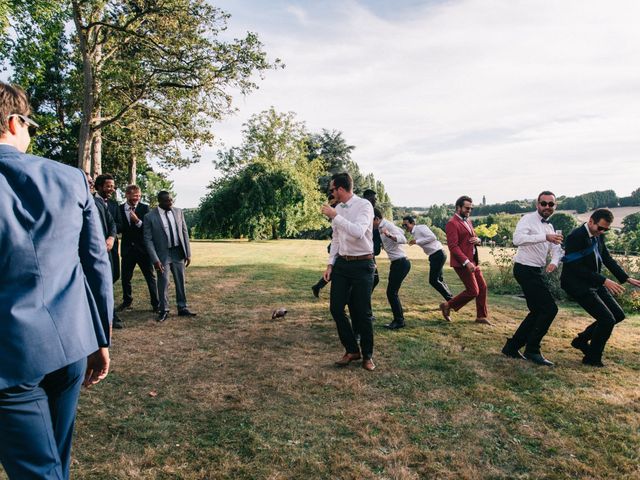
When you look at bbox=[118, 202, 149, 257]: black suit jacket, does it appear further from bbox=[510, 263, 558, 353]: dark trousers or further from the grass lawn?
bbox=[510, 263, 558, 353]: dark trousers

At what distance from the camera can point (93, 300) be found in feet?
6.35

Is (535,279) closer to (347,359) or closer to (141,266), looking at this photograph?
(347,359)

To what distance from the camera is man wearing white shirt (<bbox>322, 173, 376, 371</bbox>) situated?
4965 millimetres

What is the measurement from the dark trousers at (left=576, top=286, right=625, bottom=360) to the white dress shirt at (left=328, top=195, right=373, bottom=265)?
304 cm

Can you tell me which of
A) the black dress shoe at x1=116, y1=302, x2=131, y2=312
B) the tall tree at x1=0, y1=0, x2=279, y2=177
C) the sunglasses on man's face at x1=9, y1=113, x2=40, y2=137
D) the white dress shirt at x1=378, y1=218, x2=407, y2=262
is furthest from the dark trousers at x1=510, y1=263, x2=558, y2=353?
the tall tree at x1=0, y1=0, x2=279, y2=177

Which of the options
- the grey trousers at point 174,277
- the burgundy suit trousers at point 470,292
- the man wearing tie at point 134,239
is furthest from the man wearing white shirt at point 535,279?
the man wearing tie at point 134,239

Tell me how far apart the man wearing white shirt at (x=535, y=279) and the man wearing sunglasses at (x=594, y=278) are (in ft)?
0.88

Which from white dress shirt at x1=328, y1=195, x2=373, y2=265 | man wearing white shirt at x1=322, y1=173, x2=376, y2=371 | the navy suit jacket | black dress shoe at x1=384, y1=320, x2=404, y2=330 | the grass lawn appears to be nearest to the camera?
the navy suit jacket

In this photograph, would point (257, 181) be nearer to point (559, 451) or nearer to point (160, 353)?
point (160, 353)

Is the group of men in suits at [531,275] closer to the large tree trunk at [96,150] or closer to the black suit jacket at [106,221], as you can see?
the black suit jacket at [106,221]

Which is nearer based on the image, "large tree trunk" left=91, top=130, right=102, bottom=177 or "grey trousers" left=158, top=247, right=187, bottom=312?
"grey trousers" left=158, top=247, right=187, bottom=312

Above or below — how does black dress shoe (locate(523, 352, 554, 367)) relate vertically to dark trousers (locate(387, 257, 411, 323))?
below

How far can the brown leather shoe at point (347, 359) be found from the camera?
16.9 ft

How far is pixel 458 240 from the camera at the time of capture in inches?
292
